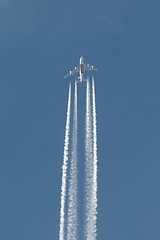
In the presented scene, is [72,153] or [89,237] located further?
[72,153]

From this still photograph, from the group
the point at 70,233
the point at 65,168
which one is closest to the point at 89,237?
the point at 70,233

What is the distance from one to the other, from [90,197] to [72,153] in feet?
34.6

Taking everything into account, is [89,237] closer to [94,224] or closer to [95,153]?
[94,224]

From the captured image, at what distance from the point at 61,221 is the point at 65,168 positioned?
11.0 metres

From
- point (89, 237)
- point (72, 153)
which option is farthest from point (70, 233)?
point (72, 153)

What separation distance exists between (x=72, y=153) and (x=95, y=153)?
400cm

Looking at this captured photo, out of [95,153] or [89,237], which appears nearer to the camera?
[89,237]

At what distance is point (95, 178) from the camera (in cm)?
19475

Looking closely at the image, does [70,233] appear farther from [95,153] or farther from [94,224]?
[95,153]

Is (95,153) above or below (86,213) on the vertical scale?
above

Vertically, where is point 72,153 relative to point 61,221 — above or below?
above

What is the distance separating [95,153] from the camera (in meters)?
199

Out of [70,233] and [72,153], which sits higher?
[72,153]

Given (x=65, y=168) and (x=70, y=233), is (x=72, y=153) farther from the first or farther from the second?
(x=70, y=233)
